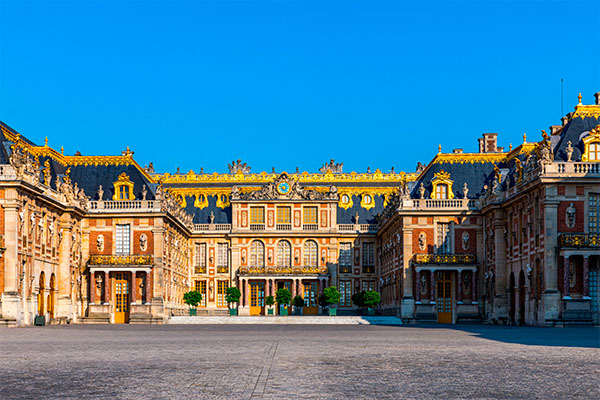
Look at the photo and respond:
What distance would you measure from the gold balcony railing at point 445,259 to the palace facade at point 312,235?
0.31 feet

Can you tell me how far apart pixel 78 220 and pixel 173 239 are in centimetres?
910

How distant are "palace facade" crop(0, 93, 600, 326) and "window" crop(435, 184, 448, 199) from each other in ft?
0.33

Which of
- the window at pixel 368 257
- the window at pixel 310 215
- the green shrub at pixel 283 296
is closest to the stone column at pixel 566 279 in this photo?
the green shrub at pixel 283 296

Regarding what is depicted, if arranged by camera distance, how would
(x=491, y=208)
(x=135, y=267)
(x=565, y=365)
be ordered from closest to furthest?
(x=565, y=365) → (x=491, y=208) → (x=135, y=267)

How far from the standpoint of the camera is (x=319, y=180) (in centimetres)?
8456

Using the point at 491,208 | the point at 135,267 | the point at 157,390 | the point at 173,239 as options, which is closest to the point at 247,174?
the point at 173,239

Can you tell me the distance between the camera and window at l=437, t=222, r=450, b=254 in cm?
6412

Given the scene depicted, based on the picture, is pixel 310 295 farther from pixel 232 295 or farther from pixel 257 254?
pixel 232 295

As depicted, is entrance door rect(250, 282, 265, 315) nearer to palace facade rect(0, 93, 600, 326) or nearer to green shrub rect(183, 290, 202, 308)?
palace facade rect(0, 93, 600, 326)

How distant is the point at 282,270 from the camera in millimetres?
80750

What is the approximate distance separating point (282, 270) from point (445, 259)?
21.3 meters

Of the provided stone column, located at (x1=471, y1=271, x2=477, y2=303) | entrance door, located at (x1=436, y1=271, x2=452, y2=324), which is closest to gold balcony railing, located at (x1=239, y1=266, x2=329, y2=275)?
entrance door, located at (x1=436, y1=271, x2=452, y2=324)

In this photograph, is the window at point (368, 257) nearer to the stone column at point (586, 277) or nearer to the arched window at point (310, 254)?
the arched window at point (310, 254)

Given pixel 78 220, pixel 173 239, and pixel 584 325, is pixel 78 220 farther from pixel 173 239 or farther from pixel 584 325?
pixel 584 325
